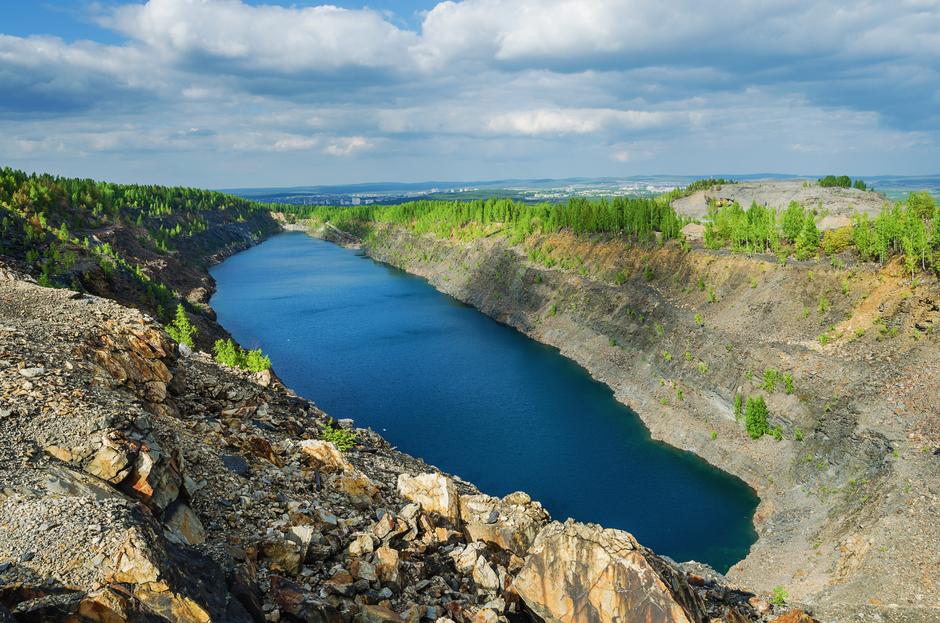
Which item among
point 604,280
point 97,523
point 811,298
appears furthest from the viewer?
point 604,280

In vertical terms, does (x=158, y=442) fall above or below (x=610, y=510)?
above

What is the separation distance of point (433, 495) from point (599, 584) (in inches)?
383

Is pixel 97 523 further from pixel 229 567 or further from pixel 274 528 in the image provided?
pixel 274 528

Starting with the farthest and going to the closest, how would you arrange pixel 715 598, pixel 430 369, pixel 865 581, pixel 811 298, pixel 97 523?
1. pixel 430 369
2. pixel 811 298
3. pixel 865 581
4. pixel 715 598
5. pixel 97 523

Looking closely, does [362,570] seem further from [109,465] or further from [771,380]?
[771,380]

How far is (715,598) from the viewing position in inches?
931

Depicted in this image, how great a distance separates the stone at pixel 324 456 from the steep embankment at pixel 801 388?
93.3 feet

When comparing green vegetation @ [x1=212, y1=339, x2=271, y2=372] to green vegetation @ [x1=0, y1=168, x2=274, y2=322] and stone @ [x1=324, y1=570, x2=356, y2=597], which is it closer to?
green vegetation @ [x1=0, y1=168, x2=274, y2=322]

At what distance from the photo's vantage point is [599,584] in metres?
18.7

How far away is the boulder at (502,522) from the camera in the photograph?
24156 mm

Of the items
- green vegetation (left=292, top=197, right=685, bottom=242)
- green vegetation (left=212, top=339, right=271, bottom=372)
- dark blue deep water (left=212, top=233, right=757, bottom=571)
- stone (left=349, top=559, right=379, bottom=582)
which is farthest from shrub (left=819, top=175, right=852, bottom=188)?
stone (left=349, top=559, right=379, bottom=582)

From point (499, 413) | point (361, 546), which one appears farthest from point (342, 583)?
point (499, 413)

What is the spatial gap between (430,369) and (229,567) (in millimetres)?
70780

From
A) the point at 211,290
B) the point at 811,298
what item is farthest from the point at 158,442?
the point at 211,290
